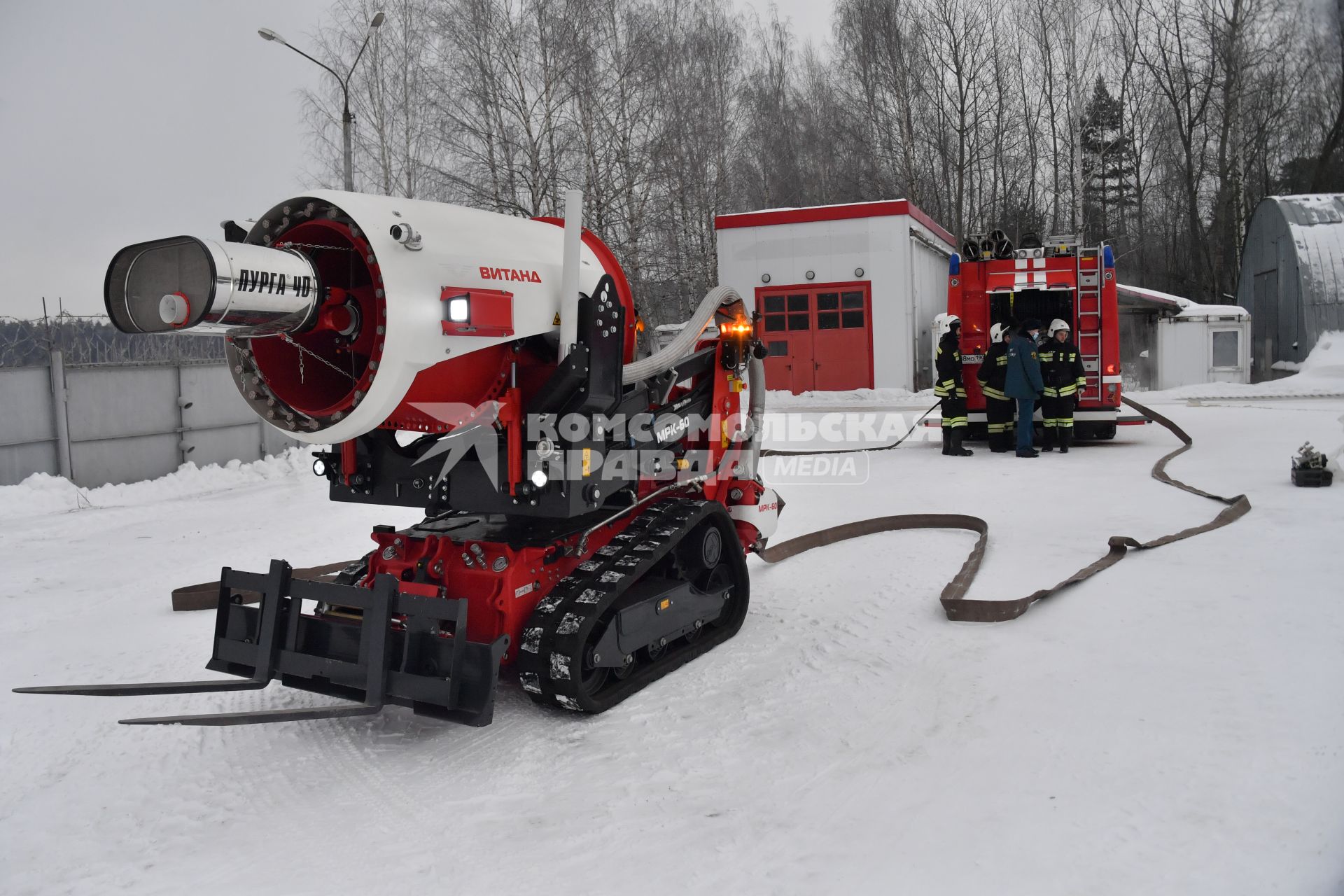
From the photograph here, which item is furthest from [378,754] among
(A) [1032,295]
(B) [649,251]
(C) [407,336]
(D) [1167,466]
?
(B) [649,251]

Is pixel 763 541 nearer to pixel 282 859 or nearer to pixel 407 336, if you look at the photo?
pixel 407 336

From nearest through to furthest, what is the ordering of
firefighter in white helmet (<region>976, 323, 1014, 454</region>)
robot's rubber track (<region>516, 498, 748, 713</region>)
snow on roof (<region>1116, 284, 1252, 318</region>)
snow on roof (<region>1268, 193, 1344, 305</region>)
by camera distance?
robot's rubber track (<region>516, 498, 748, 713</region>) → firefighter in white helmet (<region>976, 323, 1014, 454</region>) → snow on roof (<region>1116, 284, 1252, 318</region>) → snow on roof (<region>1268, 193, 1344, 305</region>)

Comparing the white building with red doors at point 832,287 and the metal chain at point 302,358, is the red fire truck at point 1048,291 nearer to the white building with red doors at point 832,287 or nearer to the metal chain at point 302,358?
the white building with red doors at point 832,287

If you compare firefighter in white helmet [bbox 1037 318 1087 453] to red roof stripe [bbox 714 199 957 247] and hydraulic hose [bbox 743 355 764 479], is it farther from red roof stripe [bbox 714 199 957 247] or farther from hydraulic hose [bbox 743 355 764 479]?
red roof stripe [bbox 714 199 957 247]

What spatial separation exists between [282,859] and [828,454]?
10.8 m

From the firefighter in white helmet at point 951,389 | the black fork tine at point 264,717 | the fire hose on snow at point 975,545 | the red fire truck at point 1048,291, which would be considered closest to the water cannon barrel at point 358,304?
the black fork tine at point 264,717

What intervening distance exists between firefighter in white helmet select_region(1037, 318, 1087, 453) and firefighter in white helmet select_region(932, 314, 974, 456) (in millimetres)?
1036

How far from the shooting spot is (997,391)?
12.9 metres

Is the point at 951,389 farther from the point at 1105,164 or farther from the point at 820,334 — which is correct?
the point at 1105,164

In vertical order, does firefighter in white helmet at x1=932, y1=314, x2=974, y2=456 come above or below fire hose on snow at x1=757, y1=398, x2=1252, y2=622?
above

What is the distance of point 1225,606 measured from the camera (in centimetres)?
559

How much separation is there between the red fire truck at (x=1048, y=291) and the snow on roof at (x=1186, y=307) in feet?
38.6

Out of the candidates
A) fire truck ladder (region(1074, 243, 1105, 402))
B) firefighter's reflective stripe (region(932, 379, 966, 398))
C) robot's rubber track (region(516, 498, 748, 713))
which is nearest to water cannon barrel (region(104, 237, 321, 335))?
robot's rubber track (region(516, 498, 748, 713))

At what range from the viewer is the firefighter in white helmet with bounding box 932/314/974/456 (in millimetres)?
12789
